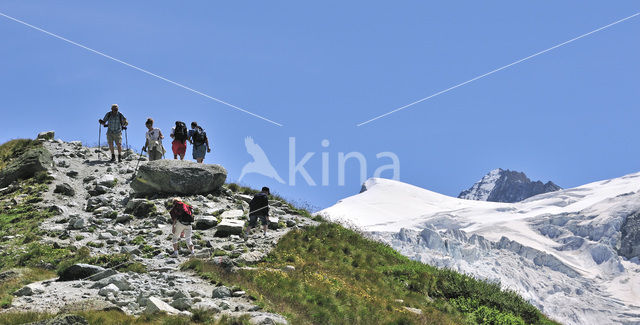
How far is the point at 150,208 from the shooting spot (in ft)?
79.3

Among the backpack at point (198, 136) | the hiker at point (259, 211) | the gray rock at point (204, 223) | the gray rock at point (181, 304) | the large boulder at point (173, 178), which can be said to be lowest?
the gray rock at point (181, 304)

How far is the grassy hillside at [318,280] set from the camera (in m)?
14.6

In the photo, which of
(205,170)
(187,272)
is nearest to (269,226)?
(205,170)

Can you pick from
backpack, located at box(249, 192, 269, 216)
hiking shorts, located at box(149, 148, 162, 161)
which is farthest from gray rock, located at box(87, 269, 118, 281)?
hiking shorts, located at box(149, 148, 162, 161)

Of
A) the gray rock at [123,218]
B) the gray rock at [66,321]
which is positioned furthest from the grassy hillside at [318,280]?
the gray rock at [123,218]

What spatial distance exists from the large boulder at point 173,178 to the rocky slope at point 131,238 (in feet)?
1.16

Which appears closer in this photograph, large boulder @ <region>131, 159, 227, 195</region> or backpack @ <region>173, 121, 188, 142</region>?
large boulder @ <region>131, 159, 227, 195</region>

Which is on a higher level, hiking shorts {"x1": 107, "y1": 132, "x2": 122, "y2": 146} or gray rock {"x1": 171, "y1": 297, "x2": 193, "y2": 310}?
hiking shorts {"x1": 107, "y1": 132, "x2": 122, "y2": 146}

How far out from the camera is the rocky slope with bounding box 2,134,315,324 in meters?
12.7

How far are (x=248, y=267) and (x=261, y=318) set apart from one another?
610cm

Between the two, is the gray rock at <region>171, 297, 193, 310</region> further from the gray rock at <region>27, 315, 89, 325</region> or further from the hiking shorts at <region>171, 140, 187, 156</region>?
the hiking shorts at <region>171, 140, 187, 156</region>

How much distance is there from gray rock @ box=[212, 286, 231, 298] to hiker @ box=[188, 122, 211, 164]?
48.7 feet

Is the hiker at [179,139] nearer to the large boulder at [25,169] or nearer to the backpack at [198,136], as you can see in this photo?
the backpack at [198,136]

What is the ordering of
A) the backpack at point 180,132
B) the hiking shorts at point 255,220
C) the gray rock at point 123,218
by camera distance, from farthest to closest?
the backpack at point 180,132 → the gray rock at point 123,218 → the hiking shorts at point 255,220
